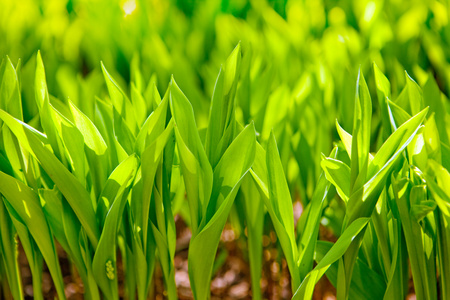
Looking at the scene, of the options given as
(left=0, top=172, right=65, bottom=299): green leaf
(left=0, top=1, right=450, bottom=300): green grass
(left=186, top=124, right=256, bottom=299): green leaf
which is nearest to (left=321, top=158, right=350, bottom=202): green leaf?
(left=0, top=1, right=450, bottom=300): green grass

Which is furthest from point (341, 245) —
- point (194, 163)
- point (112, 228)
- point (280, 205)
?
point (112, 228)

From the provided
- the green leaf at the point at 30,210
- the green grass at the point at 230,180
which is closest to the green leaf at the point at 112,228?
the green grass at the point at 230,180

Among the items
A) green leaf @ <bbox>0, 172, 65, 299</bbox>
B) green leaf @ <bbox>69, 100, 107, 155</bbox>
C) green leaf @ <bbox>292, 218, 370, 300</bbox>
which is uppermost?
green leaf @ <bbox>69, 100, 107, 155</bbox>

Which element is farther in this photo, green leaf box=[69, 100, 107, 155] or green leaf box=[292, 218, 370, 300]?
green leaf box=[69, 100, 107, 155]

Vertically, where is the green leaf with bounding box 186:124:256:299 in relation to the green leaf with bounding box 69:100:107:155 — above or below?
below

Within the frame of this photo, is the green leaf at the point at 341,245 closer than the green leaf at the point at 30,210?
Yes

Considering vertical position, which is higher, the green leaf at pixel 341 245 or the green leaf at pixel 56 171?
the green leaf at pixel 56 171

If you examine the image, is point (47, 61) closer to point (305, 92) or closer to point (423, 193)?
point (305, 92)

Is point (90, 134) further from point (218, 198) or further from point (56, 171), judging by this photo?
point (218, 198)

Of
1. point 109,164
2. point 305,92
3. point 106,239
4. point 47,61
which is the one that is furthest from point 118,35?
point 106,239

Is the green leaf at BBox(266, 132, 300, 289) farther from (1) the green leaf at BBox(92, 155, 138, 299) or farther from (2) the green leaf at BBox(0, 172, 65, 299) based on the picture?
(2) the green leaf at BBox(0, 172, 65, 299)

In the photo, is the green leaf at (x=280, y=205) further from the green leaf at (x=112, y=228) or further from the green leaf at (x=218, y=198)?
the green leaf at (x=112, y=228)
